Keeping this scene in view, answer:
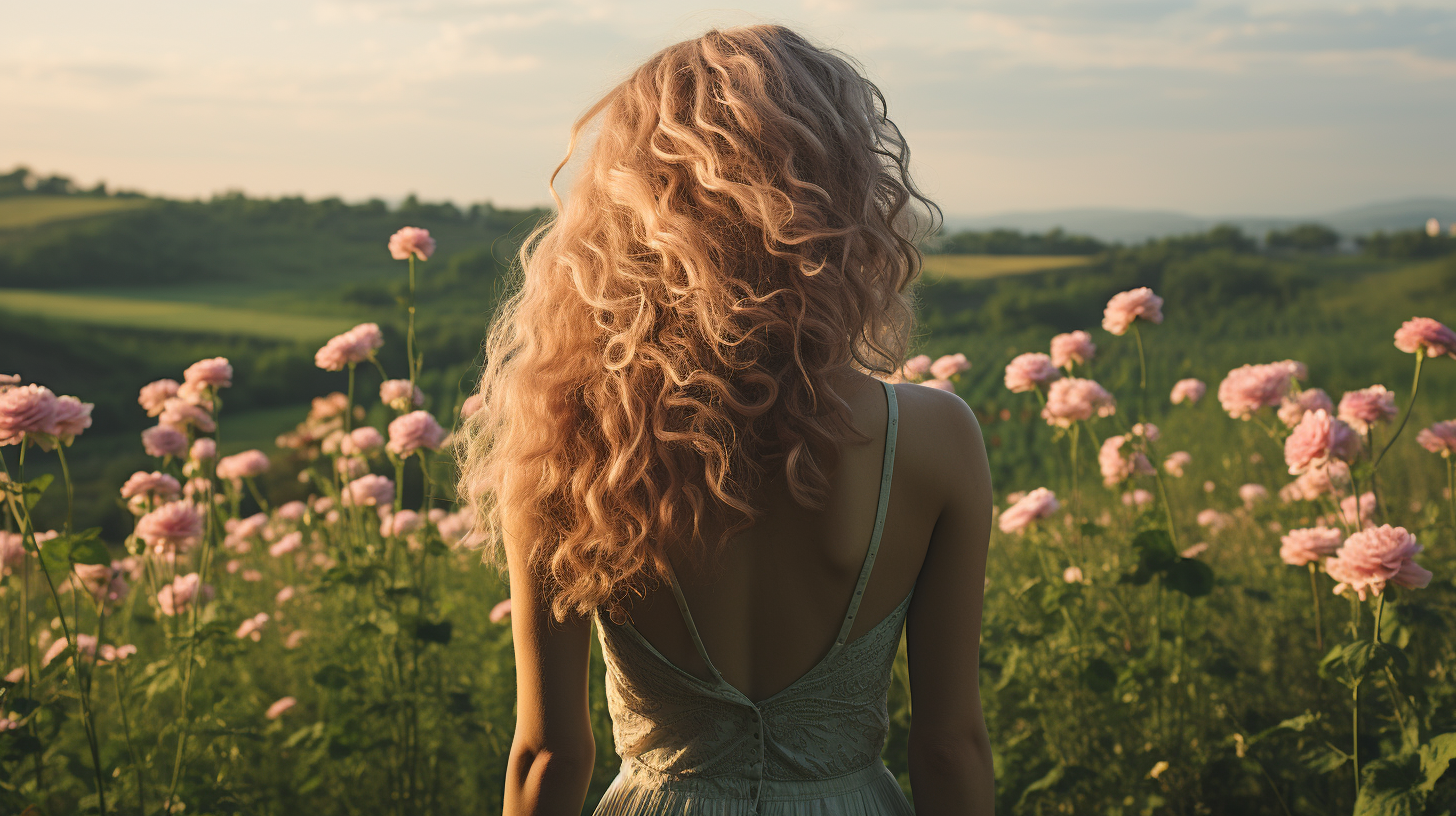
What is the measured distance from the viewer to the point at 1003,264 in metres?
22.7

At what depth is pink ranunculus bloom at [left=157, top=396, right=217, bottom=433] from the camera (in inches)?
111

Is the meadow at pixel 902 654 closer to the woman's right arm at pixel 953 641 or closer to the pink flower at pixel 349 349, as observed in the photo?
the pink flower at pixel 349 349

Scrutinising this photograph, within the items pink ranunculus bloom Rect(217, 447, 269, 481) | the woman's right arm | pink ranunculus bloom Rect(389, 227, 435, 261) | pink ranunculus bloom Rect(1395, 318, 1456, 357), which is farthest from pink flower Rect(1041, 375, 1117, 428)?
pink ranunculus bloom Rect(217, 447, 269, 481)

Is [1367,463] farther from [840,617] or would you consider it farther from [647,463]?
[647,463]

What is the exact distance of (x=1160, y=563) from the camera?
2596mm

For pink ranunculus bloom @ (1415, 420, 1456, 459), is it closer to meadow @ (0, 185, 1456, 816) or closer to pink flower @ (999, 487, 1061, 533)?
meadow @ (0, 185, 1456, 816)

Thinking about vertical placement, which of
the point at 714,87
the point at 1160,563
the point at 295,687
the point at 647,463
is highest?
the point at 714,87

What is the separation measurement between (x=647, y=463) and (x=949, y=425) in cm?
43

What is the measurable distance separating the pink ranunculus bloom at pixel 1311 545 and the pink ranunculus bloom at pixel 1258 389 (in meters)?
0.49

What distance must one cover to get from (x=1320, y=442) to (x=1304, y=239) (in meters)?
24.5

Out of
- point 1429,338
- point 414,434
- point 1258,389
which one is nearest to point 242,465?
point 414,434

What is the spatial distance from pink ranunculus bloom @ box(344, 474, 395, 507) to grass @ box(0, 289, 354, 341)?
60.6 ft

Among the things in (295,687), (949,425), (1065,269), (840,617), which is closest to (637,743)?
(840,617)

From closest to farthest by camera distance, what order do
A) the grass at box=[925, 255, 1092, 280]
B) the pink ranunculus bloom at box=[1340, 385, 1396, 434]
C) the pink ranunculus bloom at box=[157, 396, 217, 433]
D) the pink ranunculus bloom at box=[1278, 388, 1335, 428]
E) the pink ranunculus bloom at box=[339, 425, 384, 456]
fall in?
the pink ranunculus bloom at box=[1340, 385, 1396, 434] → the pink ranunculus bloom at box=[157, 396, 217, 433] → the pink ranunculus bloom at box=[1278, 388, 1335, 428] → the pink ranunculus bloom at box=[339, 425, 384, 456] → the grass at box=[925, 255, 1092, 280]
